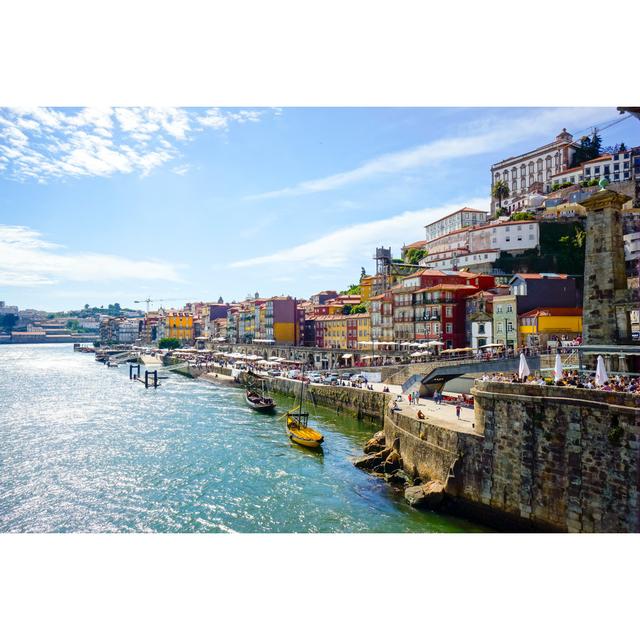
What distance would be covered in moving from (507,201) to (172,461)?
70.6 m

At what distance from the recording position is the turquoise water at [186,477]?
58.0 feet

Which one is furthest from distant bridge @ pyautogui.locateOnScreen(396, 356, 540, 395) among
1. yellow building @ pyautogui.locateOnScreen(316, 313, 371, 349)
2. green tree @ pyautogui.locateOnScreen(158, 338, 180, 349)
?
green tree @ pyautogui.locateOnScreen(158, 338, 180, 349)

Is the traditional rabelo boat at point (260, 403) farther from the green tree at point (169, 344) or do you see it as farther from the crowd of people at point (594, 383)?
the green tree at point (169, 344)

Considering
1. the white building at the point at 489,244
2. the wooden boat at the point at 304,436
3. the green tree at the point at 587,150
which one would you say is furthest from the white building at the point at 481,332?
the green tree at the point at 587,150

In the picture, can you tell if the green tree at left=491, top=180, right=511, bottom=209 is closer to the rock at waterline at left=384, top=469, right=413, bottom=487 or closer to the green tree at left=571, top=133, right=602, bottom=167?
the green tree at left=571, top=133, right=602, bottom=167

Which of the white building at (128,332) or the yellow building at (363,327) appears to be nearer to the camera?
the yellow building at (363,327)

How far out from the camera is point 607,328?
2083 cm

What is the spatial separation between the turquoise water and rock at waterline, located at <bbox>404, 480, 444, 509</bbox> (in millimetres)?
446

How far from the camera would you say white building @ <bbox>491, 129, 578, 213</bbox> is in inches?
2908

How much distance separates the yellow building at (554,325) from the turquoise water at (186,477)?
14165 mm

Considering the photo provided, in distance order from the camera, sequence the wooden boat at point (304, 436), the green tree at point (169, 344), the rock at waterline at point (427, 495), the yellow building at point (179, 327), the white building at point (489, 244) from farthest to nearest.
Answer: the yellow building at point (179, 327)
the green tree at point (169, 344)
the white building at point (489, 244)
the wooden boat at point (304, 436)
the rock at waterline at point (427, 495)

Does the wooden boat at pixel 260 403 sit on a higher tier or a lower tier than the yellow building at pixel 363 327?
lower

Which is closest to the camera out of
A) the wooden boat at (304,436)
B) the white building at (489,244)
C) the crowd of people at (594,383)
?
the crowd of people at (594,383)

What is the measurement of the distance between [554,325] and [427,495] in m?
23.4
